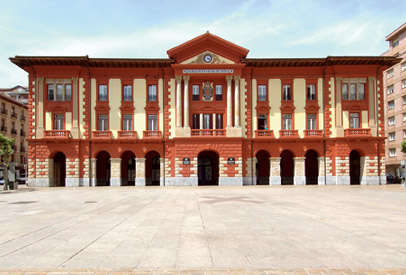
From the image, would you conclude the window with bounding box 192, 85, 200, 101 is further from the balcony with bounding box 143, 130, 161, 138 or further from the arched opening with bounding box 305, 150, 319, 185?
the arched opening with bounding box 305, 150, 319, 185

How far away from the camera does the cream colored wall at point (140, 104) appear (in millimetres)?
41062

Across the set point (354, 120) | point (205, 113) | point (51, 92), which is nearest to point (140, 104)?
point (205, 113)

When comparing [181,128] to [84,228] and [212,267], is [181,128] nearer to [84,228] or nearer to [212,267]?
[84,228]

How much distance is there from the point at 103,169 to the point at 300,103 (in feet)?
86.1

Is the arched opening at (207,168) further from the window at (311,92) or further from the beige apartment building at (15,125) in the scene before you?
the beige apartment building at (15,125)

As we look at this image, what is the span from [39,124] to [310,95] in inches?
1293

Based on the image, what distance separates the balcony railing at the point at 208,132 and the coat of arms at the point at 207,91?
3996 mm

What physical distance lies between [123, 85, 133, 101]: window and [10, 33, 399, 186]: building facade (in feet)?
0.58

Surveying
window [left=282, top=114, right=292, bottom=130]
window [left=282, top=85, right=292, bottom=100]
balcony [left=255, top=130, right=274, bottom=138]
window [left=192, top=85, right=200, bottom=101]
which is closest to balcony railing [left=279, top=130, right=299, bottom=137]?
window [left=282, top=114, right=292, bottom=130]

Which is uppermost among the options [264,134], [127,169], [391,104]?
[391,104]

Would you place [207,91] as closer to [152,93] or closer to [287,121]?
[152,93]

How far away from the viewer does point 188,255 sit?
7715 mm

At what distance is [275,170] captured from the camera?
40875 millimetres

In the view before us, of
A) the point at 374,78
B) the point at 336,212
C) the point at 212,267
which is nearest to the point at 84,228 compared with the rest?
the point at 212,267
